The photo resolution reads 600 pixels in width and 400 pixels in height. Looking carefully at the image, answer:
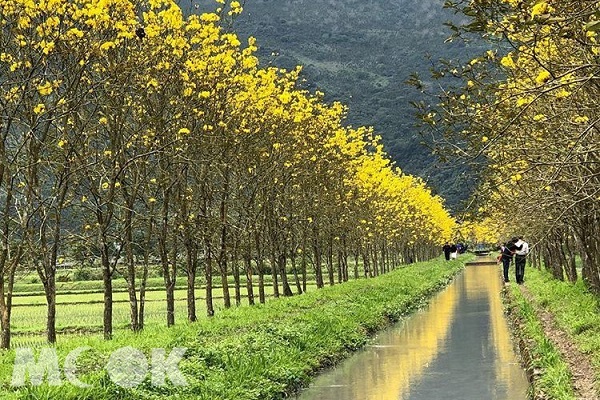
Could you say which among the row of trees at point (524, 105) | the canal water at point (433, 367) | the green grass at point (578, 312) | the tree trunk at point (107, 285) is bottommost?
the canal water at point (433, 367)

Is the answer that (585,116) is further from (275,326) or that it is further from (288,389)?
(275,326)

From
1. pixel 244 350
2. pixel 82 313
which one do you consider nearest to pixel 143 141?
pixel 244 350

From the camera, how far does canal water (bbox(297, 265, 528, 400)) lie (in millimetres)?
13922

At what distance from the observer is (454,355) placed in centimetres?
1842

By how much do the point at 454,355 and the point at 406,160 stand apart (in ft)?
515

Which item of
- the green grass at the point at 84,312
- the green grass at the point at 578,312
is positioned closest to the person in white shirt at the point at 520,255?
the green grass at the point at 578,312

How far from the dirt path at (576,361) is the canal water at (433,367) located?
3.09ft

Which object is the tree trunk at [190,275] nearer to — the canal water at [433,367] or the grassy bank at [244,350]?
the grassy bank at [244,350]

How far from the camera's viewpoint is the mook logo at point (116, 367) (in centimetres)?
1050

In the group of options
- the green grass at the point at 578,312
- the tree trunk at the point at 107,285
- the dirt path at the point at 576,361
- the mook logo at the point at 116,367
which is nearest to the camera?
the mook logo at the point at 116,367

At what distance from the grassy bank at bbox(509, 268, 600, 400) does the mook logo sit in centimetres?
569

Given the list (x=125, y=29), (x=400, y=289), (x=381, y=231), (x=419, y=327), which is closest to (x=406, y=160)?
(x=381, y=231)

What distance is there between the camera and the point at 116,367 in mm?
11328

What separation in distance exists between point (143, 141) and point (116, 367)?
8115mm
